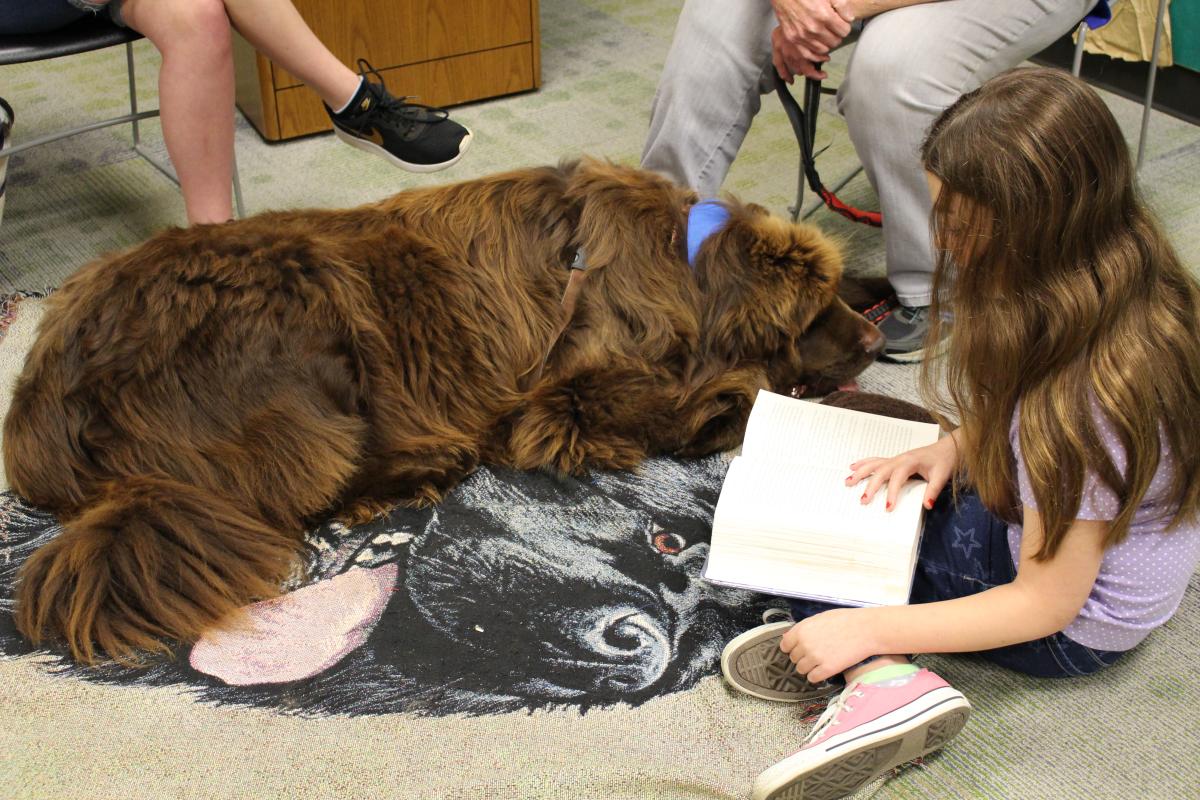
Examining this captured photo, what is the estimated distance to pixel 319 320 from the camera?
179 cm

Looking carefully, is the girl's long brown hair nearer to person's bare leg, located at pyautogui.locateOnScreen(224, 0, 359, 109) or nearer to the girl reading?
the girl reading

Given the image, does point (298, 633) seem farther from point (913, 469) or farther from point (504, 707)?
point (913, 469)

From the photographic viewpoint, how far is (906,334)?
7.66ft

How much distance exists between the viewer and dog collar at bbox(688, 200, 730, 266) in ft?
6.55

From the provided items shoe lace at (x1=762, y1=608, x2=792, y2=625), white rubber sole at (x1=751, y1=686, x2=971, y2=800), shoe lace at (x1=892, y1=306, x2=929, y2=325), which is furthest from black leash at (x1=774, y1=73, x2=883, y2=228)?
white rubber sole at (x1=751, y1=686, x2=971, y2=800)

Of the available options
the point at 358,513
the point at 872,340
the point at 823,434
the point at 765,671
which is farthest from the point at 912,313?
the point at 358,513

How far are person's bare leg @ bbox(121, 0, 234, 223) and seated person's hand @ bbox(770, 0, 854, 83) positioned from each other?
1181 millimetres

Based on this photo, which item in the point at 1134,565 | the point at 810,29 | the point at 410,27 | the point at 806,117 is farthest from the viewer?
the point at 410,27

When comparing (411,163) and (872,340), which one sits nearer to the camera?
(872,340)

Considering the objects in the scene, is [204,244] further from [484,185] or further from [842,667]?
[842,667]

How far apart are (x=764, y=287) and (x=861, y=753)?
951mm

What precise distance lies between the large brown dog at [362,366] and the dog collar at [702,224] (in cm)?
2

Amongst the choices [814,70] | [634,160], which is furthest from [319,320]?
[634,160]

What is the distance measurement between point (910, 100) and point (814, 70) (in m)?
0.24
